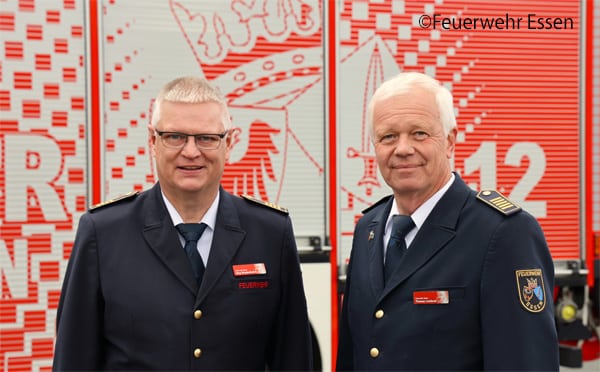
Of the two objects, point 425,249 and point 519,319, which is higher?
point 425,249

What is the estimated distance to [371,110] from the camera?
71.7 inches

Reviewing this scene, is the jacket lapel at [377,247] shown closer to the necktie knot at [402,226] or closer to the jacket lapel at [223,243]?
the necktie knot at [402,226]

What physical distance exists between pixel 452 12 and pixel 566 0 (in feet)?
2.71

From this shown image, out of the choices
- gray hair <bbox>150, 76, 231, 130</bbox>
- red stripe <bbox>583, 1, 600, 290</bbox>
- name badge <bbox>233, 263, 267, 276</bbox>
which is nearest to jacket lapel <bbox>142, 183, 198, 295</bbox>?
name badge <bbox>233, 263, 267, 276</bbox>

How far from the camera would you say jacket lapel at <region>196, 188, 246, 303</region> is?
6.03 feet

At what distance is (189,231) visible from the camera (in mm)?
1909

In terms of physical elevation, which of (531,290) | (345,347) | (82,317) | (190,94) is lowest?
(345,347)


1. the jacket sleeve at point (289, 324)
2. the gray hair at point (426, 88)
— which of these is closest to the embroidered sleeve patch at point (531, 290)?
the gray hair at point (426, 88)

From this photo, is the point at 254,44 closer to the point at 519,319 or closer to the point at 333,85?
the point at 333,85

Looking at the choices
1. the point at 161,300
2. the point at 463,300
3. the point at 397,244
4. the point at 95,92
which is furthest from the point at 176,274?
the point at 95,92

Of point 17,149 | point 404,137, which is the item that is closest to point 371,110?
point 404,137

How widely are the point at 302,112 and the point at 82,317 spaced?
2.11 m

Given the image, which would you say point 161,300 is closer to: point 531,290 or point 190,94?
point 190,94

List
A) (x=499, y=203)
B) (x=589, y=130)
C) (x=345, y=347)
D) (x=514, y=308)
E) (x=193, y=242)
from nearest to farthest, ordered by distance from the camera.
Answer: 1. (x=514, y=308)
2. (x=499, y=203)
3. (x=193, y=242)
4. (x=345, y=347)
5. (x=589, y=130)
